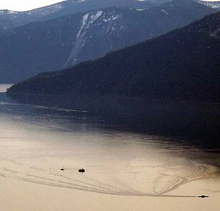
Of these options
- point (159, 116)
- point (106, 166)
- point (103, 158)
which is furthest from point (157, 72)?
point (106, 166)

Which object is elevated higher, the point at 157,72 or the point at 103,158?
the point at 157,72

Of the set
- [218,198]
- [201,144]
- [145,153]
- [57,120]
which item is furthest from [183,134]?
[218,198]

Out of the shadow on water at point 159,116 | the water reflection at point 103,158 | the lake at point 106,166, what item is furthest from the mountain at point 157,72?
the water reflection at point 103,158

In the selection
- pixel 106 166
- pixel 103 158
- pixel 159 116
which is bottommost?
pixel 106 166

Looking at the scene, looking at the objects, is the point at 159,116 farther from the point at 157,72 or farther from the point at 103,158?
the point at 157,72

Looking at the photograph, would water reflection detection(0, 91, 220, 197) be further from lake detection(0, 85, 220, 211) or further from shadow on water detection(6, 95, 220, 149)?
shadow on water detection(6, 95, 220, 149)

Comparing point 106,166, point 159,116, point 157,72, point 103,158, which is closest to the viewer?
point 106,166
